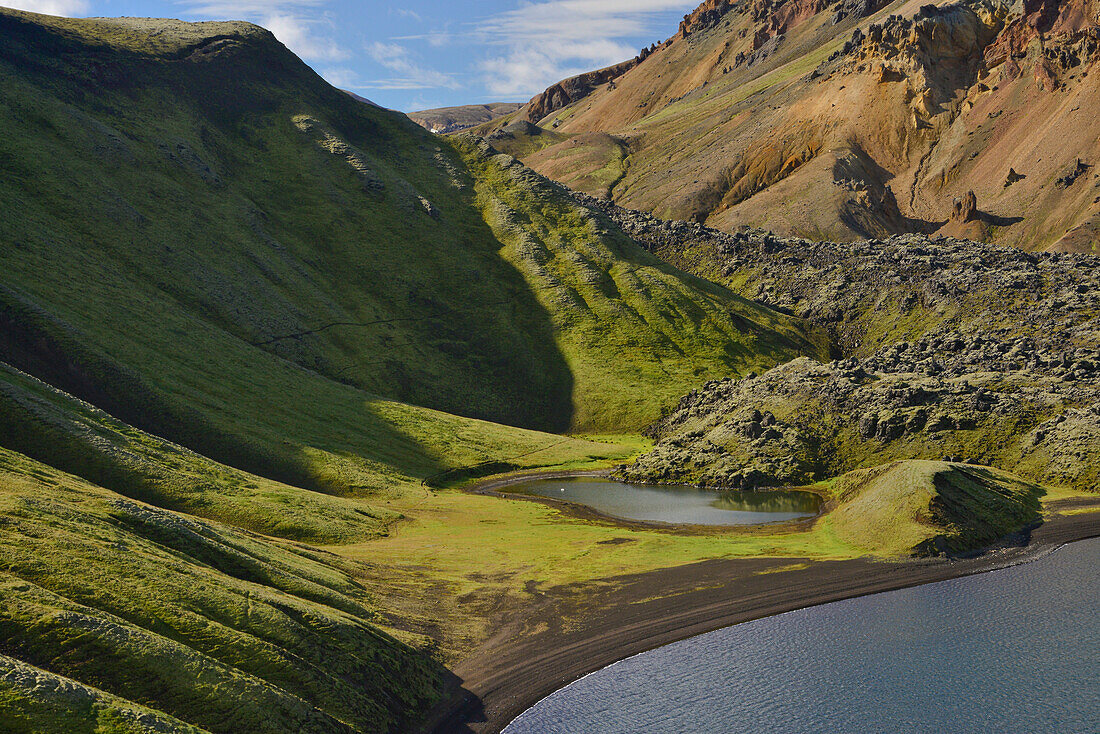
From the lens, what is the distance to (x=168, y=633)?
3869 cm

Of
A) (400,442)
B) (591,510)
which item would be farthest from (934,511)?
(400,442)

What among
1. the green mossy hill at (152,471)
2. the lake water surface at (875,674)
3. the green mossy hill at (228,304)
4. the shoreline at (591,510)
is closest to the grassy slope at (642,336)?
the green mossy hill at (228,304)

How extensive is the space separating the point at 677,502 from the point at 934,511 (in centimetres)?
3280

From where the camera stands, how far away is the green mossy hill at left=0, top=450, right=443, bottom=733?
33.6 m

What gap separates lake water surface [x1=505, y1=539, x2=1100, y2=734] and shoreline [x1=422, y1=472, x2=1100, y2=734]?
4.46 feet

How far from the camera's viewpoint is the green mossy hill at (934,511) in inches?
2837

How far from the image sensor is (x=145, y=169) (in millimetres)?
173875

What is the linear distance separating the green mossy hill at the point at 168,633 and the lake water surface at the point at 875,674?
982cm

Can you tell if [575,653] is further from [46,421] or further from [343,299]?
[343,299]

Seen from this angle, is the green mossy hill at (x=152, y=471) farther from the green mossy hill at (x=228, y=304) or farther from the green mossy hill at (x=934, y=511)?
the green mossy hill at (x=934, y=511)

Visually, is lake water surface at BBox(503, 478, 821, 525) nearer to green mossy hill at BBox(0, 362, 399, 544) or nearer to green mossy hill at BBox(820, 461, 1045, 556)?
green mossy hill at BBox(820, 461, 1045, 556)

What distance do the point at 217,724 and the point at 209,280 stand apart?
13257 cm

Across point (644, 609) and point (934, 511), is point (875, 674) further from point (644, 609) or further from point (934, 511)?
point (934, 511)

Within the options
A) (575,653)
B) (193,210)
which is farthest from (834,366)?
(193,210)
